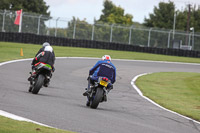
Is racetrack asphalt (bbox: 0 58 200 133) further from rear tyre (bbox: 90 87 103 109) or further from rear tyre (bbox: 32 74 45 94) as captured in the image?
rear tyre (bbox: 32 74 45 94)

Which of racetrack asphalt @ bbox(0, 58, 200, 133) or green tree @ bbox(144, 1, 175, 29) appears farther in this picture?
green tree @ bbox(144, 1, 175, 29)

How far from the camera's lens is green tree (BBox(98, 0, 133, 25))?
102875mm

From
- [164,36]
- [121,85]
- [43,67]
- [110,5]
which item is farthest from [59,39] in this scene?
[110,5]

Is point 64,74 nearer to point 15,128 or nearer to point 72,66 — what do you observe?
point 72,66

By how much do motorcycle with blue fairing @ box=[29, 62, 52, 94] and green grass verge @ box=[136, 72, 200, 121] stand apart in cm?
367

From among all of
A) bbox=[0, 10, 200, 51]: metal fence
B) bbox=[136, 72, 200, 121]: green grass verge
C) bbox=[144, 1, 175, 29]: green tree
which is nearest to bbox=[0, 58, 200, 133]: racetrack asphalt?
bbox=[136, 72, 200, 121]: green grass verge

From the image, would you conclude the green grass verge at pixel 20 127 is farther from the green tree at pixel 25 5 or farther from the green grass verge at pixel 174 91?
the green tree at pixel 25 5

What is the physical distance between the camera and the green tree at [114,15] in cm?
10288

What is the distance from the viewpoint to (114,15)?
105875mm

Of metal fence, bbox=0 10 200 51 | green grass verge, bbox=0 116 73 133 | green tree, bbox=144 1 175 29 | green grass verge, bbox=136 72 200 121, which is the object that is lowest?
green grass verge, bbox=136 72 200 121

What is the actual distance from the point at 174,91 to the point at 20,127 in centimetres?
1186

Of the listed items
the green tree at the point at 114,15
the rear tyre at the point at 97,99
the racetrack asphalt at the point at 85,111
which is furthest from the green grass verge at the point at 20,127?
the green tree at the point at 114,15

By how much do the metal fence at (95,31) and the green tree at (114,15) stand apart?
53789 millimetres

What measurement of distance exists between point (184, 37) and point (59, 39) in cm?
1552
